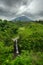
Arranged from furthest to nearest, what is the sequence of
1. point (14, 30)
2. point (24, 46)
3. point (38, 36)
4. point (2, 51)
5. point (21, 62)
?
point (14, 30) < point (38, 36) < point (24, 46) < point (2, 51) < point (21, 62)

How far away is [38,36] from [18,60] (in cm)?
4087

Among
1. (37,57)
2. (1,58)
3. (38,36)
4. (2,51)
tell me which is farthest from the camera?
(38,36)

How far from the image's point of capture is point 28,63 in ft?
119

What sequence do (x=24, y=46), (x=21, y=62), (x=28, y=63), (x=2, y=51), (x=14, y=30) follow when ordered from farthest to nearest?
(x=14, y=30)
(x=24, y=46)
(x=2, y=51)
(x=28, y=63)
(x=21, y=62)

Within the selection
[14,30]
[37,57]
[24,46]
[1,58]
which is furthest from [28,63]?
[14,30]

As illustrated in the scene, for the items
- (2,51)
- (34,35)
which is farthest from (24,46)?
(2,51)

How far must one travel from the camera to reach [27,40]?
68500mm

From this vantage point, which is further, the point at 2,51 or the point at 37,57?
the point at 37,57

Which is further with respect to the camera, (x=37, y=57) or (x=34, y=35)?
(x=34, y=35)

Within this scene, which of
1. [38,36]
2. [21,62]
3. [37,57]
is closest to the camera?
[21,62]

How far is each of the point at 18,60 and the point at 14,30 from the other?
260 ft

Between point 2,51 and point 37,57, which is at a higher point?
point 2,51

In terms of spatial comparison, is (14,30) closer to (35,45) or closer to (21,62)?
(35,45)

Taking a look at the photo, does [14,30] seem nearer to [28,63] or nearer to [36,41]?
[36,41]
